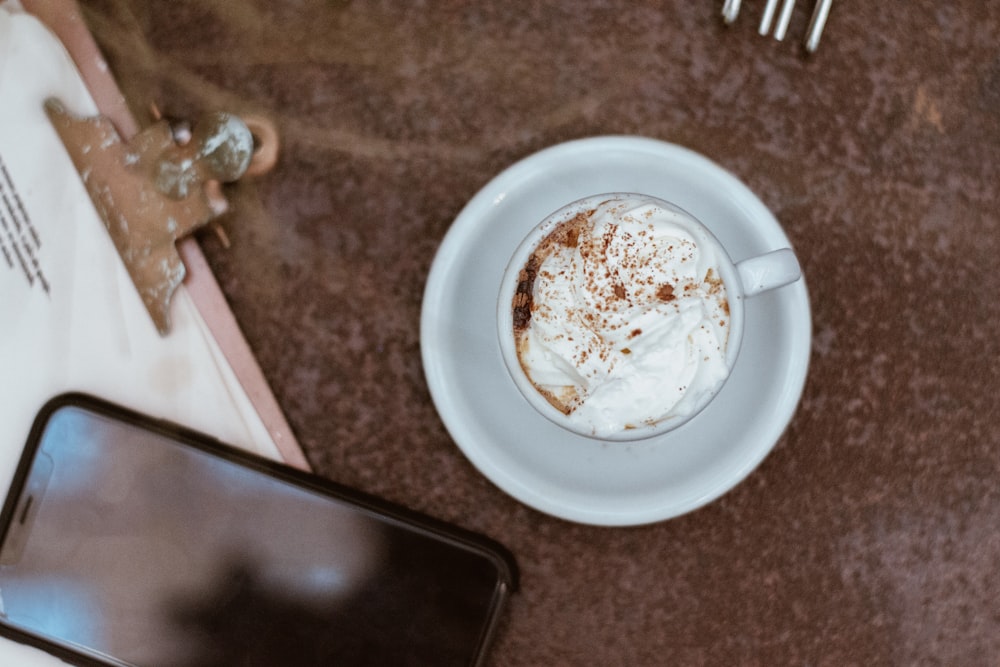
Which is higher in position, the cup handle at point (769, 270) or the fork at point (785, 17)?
the fork at point (785, 17)

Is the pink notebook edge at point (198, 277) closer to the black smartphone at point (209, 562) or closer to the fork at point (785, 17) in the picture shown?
the black smartphone at point (209, 562)

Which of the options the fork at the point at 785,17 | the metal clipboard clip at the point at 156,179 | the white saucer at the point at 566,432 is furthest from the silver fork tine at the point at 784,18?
the metal clipboard clip at the point at 156,179

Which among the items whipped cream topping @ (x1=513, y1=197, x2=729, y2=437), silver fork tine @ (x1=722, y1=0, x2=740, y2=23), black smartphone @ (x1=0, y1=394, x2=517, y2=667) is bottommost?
black smartphone @ (x1=0, y1=394, x2=517, y2=667)

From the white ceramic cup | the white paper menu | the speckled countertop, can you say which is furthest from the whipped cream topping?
the white paper menu

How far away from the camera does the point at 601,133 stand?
56 centimetres

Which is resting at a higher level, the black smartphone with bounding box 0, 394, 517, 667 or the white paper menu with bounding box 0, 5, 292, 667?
the white paper menu with bounding box 0, 5, 292, 667

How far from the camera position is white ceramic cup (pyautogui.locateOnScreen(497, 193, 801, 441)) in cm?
43

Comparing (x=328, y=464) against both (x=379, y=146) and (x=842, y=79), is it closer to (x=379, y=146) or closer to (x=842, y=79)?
(x=379, y=146)

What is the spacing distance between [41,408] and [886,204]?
66 centimetres

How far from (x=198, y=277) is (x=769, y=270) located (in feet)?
1.32

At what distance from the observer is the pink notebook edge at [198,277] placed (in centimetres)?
55

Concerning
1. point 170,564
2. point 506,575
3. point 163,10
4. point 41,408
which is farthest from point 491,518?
point 163,10

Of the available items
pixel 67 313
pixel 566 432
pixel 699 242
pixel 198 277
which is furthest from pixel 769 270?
pixel 67 313

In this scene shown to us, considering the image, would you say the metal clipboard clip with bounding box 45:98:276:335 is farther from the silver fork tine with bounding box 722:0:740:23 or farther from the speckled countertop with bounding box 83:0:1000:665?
the silver fork tine with bounding box 722:0:740:23
